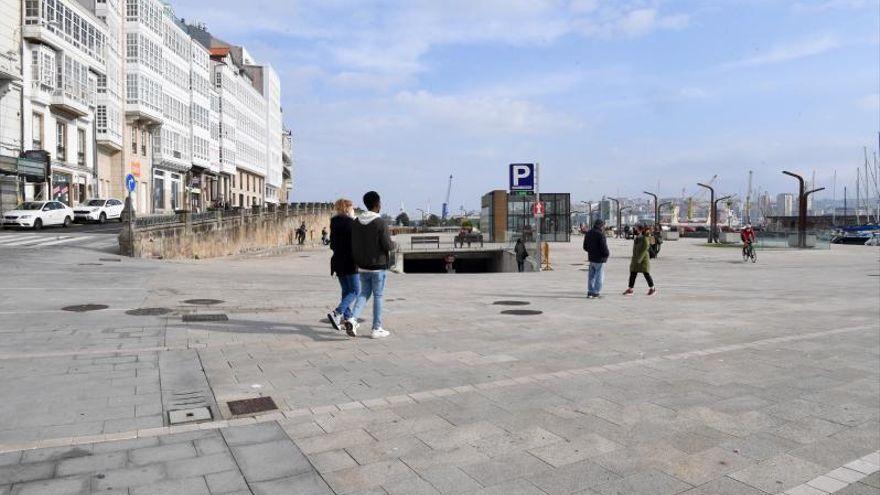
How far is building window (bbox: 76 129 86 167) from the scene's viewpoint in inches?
1656

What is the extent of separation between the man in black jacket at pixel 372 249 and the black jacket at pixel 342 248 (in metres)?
0.20

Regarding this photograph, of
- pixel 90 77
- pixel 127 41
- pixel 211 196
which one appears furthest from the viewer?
pixel 211 196

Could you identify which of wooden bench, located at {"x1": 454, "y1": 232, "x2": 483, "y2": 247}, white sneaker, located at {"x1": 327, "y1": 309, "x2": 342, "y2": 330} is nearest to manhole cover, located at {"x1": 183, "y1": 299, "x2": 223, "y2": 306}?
white sneaker, located at {"x1": 327, "y1": 309, "x2": 342, "y2": 330}

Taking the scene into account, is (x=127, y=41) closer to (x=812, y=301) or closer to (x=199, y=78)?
(x=199, y=78)

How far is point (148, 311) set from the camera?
973cm

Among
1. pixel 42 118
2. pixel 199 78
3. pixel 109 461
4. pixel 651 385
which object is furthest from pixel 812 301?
pixel 199 78

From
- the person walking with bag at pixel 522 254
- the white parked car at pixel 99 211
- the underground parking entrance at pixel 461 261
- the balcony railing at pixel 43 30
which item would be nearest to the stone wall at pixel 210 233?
the white parked car at pixel 99 211

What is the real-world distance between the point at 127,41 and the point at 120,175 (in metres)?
9.71

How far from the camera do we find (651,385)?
6062mm

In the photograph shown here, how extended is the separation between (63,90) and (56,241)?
20399 millimetres

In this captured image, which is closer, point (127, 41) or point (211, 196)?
point (127, 41)

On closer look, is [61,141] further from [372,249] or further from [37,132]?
[372,249]

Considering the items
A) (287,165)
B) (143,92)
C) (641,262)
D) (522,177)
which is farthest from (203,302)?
(287,165)

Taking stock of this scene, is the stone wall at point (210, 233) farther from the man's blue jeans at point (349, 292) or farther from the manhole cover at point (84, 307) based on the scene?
the man's blue jeans at point (349, 292)
